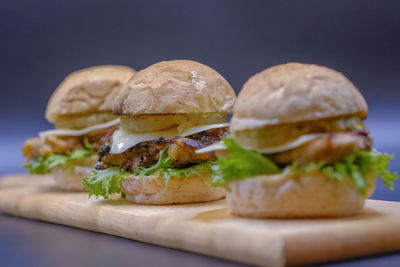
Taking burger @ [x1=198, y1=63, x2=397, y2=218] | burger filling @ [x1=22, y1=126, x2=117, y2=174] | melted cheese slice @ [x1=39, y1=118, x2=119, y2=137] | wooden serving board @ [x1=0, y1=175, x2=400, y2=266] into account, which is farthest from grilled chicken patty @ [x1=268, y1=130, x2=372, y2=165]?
melted cheese slice @ [x1=39, y1=118, x2=119, y2=137]

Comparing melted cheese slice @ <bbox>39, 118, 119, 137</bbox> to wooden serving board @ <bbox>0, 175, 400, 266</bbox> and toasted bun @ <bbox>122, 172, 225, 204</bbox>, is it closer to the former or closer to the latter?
wooden serving board @ <bbox>0, 175, 400, 266</bbox>

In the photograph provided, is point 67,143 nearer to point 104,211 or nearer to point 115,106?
point 115,106

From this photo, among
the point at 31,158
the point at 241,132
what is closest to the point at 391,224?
the point at 241,132

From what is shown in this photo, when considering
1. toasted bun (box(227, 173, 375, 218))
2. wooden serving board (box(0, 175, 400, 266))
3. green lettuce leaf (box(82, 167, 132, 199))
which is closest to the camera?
wooden serving board (box(0, 175, 400, 266))

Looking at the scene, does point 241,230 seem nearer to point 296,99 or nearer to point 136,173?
point 296,99

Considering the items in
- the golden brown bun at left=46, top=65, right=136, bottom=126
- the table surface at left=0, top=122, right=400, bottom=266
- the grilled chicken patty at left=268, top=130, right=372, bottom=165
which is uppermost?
the golden brown bun at left=46, top=65, right=136, bottom=126

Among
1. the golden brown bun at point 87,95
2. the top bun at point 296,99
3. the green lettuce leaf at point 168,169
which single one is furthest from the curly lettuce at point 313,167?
the golden brown bun at point 87,95

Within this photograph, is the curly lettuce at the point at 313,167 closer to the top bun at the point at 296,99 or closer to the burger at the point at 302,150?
the burger at the point at 302,150
